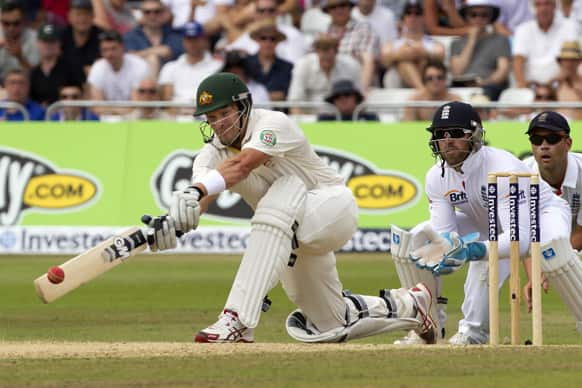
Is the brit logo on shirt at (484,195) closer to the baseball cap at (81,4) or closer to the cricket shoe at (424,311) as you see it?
the cricket shoe at (424,311)

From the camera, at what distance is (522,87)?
17625 millimetres

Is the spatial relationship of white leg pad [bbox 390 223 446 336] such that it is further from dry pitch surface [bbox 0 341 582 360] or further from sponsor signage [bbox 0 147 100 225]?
sponsor signage [bbox 0 147 100 225]

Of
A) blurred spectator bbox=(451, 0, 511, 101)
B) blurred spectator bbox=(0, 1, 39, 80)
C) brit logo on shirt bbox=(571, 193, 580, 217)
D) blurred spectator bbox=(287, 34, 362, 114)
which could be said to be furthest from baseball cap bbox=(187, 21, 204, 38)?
brit logo on shirt bbox=(571, 193, 580, 217)

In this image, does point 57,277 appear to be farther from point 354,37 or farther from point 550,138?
point 354,37

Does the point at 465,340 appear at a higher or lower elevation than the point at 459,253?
lower

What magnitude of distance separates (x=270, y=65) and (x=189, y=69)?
1.07m

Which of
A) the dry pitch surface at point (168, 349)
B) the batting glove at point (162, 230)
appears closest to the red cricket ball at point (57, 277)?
the dry pitch surface at point (168, 349)

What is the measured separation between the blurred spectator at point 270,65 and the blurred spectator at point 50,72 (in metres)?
2.38

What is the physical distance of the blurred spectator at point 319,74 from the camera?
684 inches

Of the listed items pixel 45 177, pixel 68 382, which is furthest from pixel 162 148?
pixel 68 382

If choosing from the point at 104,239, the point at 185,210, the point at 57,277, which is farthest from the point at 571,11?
the point at 57,277

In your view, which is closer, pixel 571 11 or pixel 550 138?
pixel 550 138

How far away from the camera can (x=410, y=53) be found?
17938 mm

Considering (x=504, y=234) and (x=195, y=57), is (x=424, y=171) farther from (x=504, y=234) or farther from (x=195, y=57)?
(x=504, y=234)
